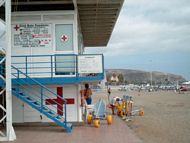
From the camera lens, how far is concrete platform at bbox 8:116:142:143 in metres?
11.6

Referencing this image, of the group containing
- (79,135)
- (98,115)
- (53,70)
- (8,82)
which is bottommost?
(79,135)

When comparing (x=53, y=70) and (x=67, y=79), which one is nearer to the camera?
(x=67, y=79)

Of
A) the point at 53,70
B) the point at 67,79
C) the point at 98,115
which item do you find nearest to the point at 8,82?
the point at 67,79

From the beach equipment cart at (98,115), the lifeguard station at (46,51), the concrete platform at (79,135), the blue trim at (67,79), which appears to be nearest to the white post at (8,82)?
the concrete platform at (79,135)

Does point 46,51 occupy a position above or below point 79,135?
above

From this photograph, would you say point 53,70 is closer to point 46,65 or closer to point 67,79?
point 46,65

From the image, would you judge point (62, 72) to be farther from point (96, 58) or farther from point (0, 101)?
point (0, 101)

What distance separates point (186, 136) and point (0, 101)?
885 centimetres

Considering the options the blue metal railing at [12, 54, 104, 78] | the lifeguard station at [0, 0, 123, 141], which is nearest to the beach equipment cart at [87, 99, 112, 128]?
the lifeguard station at [0, 0, 123, 141]

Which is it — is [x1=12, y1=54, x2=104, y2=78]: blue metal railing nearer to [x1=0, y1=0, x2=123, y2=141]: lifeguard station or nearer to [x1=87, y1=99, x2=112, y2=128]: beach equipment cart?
[x1=0, y1=0, x2=123, y2=141]: lifeguard station

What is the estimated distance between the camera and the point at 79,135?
1274 cm

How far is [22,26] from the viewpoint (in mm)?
15961

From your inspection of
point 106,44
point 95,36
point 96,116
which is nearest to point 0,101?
point 96,116

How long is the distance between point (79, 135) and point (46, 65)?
14.2 feet
